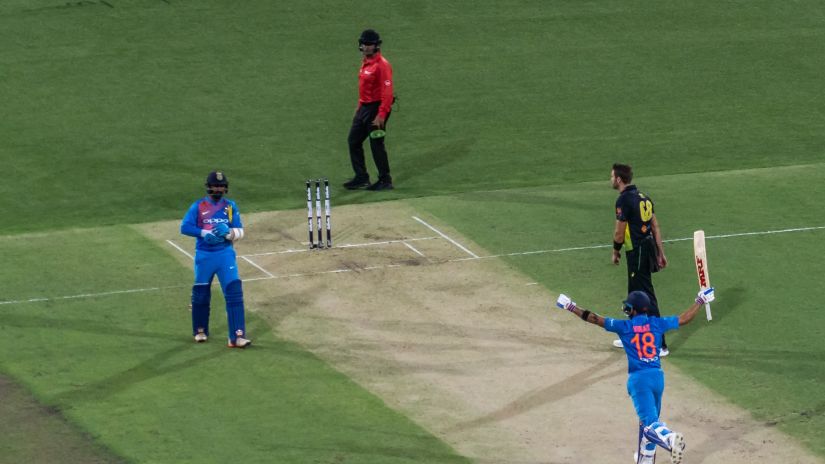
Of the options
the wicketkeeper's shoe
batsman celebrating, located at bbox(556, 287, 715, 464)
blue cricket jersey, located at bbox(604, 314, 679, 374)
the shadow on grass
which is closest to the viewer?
batsman celebrating, located at bbox(556, 287, 715, 464)

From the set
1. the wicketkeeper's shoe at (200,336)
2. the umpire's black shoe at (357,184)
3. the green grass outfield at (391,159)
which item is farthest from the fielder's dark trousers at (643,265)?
the umpire's black shoe at (357,184)

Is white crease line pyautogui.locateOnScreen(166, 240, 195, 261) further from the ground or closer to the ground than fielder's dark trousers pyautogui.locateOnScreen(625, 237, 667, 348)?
further from the ground

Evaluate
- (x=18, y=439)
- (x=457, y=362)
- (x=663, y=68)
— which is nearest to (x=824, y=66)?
(x=663, y=68)

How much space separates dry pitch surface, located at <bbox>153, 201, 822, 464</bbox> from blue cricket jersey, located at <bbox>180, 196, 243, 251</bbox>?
1751 millimetres

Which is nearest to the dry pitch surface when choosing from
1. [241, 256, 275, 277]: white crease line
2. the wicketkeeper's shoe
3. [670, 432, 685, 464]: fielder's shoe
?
[241, 256, 275, 277]: white crease line

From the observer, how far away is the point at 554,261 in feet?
79.1

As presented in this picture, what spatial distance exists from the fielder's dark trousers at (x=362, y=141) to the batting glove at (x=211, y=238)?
725 cm

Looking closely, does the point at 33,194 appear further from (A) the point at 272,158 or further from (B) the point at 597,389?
(B) the point at 597,389

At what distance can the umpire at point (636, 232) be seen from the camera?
19.9m

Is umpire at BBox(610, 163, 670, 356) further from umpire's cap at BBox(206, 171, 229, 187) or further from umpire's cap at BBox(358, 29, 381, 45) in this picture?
umpire's cap at BBox(358, 29, 381, 45)

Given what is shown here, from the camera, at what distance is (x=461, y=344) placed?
20766 millimetres

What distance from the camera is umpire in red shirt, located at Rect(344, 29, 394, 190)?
2680 cm

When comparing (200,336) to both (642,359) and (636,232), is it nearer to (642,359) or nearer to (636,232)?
(636,232)

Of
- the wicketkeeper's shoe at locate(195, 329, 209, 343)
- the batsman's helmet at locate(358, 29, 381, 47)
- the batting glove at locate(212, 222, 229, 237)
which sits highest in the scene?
the batsman's helmet at locate(358, 29, 381, 47)
